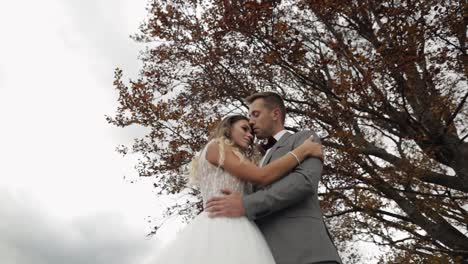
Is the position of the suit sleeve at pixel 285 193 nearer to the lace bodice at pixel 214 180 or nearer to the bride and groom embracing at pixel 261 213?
the bride and groom embracing at pixel 261 213

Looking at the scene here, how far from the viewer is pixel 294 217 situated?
2570 mm

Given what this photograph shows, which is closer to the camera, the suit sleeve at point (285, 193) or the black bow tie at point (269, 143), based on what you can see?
the suit sleeve at point (285, 193)

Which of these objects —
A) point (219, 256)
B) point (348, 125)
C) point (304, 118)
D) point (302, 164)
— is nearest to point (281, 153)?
point (302, 164)

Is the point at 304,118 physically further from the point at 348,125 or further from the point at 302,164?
the point at 302,164

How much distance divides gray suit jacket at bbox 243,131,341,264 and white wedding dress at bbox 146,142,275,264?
9cm

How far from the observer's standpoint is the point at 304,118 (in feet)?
28.3

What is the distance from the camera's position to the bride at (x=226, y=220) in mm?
2510

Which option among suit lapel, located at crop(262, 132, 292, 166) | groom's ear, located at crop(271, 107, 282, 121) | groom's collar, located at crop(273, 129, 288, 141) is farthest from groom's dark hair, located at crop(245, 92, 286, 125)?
suit lapel, located at crop(262, 132, 292, 166)

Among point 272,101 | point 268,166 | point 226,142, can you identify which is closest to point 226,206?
point 268,166

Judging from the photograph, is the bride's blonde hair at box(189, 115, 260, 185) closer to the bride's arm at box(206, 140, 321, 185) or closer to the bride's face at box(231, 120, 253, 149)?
the bride's face at box(231, 120, 253, 149)

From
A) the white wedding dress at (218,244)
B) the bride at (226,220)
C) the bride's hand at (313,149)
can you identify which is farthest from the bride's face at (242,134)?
the white wedding dress at (218,244)

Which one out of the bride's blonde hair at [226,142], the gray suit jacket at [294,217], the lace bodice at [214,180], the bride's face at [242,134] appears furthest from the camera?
the bride's face at [242,134]

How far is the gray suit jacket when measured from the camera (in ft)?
8.06

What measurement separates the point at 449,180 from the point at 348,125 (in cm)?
213
